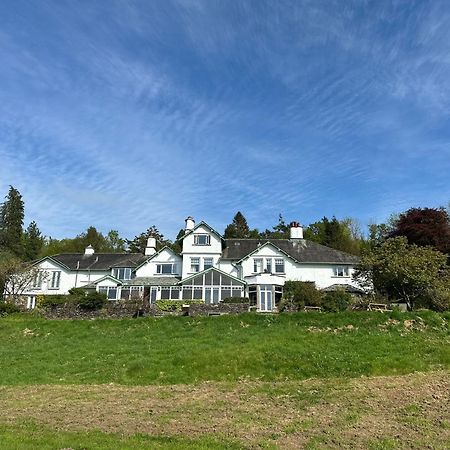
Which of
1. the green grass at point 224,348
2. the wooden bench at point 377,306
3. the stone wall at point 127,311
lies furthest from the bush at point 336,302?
the stone wall at point 127,311

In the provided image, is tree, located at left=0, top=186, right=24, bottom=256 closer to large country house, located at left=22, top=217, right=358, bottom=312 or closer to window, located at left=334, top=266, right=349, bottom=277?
large country house, located at left=22, top=217, right=358, bottom=312

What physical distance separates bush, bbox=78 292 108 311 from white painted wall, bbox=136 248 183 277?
44.3ft

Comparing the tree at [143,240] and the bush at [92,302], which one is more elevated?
the tree at [143,240]

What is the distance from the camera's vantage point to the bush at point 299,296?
38.3 meters

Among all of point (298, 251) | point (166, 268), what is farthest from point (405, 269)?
point (166, 268)

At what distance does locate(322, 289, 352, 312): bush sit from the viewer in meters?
34.9

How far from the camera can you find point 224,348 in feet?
79.5

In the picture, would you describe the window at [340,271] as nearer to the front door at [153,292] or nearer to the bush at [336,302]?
the bush at [336,302]

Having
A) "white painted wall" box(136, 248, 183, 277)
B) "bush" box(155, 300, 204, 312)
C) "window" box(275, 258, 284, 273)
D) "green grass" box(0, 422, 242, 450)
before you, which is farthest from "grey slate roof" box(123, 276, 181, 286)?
"green grass" box(0, 422, 242, 450)

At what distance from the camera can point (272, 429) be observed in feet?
41.0

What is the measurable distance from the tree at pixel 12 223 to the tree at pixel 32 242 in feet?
6.87

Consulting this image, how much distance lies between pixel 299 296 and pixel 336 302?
19.8ft

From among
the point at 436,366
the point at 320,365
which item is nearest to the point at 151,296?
the point at 320,365

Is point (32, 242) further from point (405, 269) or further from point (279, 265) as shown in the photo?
point (405, 269)
